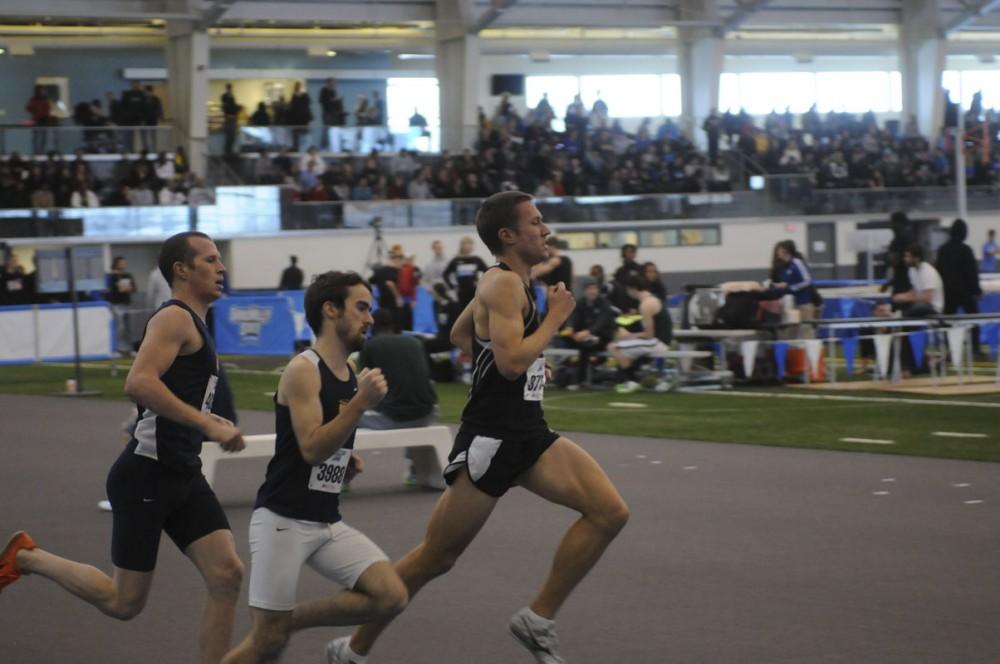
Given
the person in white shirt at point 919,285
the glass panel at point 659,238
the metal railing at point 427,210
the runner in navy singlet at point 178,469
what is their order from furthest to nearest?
1. the glass panel at point 659,238
2. the metal railing at point 427,210
3. the person in white shirt at point 919,285
4. the runner in navy singlet at point 178,469

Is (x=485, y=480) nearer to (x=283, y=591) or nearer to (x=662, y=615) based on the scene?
(x=283, y=591)

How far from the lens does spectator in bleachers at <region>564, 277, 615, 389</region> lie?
65.2 feet

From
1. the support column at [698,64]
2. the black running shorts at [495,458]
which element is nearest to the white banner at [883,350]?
the black running shorts at [495,458]

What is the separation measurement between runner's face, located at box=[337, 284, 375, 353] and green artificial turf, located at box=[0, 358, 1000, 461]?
860 centimetres

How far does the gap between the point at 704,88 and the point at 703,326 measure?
87.3 ft

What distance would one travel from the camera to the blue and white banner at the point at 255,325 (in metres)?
26.4

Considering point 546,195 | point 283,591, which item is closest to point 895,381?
point 283,591

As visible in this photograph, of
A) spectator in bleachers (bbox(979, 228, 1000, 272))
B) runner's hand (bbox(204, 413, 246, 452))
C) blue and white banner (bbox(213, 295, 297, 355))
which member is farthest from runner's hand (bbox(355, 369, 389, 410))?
spectator in bleachers (bbox(979, 228, 1000, 272))

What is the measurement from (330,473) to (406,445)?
6520 millimetres

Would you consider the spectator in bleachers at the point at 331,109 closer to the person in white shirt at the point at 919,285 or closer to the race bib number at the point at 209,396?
the person in white shirt at the point at 919,285

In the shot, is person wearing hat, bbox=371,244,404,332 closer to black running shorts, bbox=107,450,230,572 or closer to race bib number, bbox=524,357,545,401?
race bib number, bbox=524,357,545,401

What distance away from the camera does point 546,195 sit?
41.1 metres

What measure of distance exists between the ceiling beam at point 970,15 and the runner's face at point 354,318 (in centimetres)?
4507

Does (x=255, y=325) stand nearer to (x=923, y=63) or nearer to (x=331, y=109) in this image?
(x=331, y=109)
